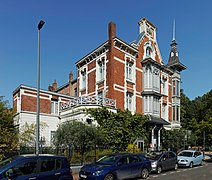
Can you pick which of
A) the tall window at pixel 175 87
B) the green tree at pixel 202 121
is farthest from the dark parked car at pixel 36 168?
the green tree at pixel 202 121

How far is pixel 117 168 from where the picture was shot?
14.3 m

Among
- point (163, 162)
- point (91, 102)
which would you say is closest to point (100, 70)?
point (91, 102)

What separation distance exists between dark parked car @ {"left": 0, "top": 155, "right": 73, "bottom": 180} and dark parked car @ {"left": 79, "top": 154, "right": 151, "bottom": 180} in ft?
10.5

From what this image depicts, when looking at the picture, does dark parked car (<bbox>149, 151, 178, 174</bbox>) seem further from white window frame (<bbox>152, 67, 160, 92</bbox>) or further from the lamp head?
white window frame (<bbox>152, 67, 160, 92</bbox>)

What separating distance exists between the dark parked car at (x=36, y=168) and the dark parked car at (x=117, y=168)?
10.5ft

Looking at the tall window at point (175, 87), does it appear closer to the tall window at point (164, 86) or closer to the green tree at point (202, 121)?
the tall window at point (164, 86)

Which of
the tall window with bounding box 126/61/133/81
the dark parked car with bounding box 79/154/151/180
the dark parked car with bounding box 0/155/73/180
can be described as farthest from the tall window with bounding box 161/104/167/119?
the dark parked car with bounding box 0/155/73/180

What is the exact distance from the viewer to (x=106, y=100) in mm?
28625

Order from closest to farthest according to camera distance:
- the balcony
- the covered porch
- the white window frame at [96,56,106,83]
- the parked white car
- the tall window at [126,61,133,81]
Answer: the parked white car, the balcony, the white window frame at [96,56,106,83], the tall window at [126,61,133,81], the covered porch

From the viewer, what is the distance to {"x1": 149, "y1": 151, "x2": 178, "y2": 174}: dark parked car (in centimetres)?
1847

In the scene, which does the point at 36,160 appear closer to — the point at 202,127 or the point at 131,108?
the point at 131,108

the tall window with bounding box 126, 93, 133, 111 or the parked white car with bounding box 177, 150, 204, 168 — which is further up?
the tall window with bounding box 126, 93, 133, 111

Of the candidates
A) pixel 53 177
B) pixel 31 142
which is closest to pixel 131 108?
pixel 31 142

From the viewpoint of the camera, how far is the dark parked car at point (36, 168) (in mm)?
9203
